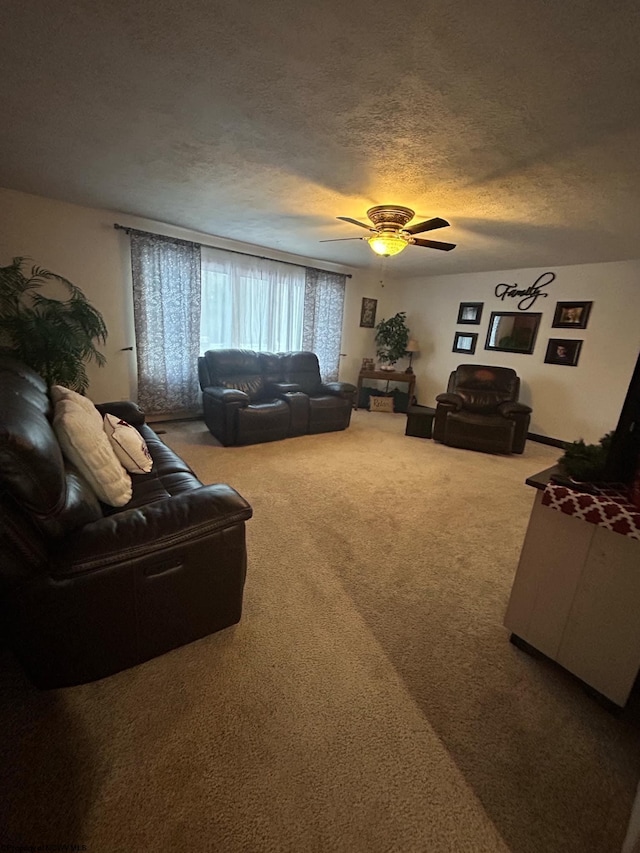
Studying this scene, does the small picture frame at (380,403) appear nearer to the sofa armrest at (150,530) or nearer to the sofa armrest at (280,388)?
the sofa armrest at (280,388)

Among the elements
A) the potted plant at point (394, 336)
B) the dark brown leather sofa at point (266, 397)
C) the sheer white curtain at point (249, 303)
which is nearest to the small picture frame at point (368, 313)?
the potted plant at point (394, 336)

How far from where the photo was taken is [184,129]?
182 cm

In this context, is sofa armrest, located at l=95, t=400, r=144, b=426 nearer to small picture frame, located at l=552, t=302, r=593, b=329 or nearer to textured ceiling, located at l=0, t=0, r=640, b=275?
textured ceiling, located at l=0, t=0, r=640, b=275

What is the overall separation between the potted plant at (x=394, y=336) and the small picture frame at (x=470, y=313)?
2.99ft

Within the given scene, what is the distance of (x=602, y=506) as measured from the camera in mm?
1198

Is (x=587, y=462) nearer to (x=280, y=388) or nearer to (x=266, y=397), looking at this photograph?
(x=280, y=388)

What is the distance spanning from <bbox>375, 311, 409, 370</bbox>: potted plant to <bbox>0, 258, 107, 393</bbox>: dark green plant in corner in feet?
13.7

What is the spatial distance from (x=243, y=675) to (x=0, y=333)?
3.65m

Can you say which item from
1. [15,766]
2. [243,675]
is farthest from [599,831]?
[15,766]

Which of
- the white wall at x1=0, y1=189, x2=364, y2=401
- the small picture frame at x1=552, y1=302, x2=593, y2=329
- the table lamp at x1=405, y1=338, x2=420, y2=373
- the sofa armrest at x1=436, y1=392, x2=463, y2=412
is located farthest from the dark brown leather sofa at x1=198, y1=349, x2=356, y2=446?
the small picture frame at x1=552, y1=302, x2=593, y2=329

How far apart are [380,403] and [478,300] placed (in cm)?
215

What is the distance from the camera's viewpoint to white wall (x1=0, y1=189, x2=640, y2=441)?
11.0 feet

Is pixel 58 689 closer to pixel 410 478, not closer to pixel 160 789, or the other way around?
pixel 160 789

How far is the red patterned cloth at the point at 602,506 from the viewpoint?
1.15 metres
